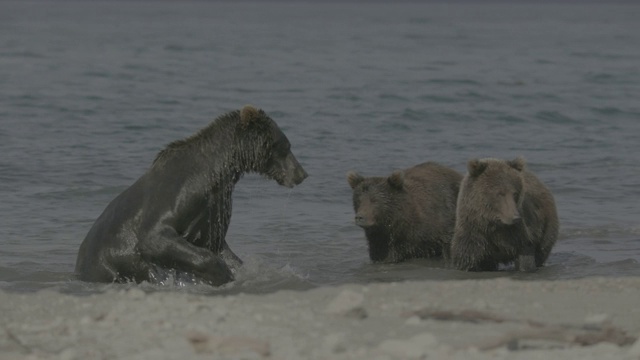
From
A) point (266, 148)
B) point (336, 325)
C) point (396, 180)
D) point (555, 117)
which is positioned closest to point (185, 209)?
point (266, 148)

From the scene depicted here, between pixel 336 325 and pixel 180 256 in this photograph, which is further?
pixel 180 256

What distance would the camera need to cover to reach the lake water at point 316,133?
41.9 feet

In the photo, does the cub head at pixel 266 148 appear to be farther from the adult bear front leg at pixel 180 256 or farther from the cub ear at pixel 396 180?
the cub ear at pixel 396 180

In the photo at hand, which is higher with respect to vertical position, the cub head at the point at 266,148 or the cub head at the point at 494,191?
the cub head at the point at 266,148

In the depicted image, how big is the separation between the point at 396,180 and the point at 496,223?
126 centimetres

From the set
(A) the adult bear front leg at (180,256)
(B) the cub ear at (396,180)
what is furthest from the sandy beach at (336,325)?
(B) the cub ear at (396,180)

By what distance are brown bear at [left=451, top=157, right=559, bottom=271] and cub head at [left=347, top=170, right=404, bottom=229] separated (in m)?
0.72

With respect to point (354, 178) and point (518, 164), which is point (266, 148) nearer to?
point (354, 178)

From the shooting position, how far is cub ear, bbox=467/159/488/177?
11.6 meters

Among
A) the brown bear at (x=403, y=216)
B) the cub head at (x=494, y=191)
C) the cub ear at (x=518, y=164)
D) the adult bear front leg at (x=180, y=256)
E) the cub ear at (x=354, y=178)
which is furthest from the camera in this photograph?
the cub ear at (x=354, y=178)

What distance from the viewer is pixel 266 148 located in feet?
36.0

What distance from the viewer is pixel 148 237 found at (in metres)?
10.4

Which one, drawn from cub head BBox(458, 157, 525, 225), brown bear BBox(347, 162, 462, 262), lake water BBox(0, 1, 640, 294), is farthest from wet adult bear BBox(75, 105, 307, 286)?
cub head BBox(458, 157, 525, 225)

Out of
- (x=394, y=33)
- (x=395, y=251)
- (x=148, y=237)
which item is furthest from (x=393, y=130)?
(x=394, y=33)
